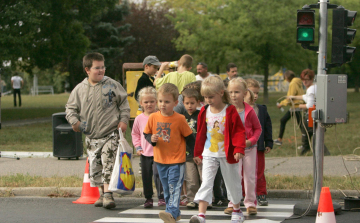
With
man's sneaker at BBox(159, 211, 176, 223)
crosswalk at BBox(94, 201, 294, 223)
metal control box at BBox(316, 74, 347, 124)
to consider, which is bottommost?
crosswalk at BBox(94, 201, 294, 223)

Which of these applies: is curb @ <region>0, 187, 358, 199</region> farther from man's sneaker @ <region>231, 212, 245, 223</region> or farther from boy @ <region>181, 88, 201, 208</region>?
man's sneaker @ <region>231, 212, 245, 223</region>

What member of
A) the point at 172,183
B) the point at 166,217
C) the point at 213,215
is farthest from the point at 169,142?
the point at 213,215

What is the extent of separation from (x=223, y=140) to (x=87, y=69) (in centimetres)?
232

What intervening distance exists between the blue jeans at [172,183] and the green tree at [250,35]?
99.6 feet

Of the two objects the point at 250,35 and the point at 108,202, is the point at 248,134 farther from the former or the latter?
the point at 250,35

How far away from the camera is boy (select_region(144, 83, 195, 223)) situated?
6.18 m

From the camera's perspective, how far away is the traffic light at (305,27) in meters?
7.09

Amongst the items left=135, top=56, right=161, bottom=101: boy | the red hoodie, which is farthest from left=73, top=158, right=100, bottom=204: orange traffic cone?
the red hoodie

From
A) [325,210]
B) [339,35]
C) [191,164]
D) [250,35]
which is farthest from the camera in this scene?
[250,35]

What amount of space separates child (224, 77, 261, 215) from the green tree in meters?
29.5

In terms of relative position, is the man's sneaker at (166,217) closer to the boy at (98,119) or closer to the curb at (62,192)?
the boy at (98,119)

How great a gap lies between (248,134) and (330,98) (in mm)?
1081

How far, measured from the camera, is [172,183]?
6152 mm

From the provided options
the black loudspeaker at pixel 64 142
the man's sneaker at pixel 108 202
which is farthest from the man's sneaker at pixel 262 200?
the black loudspeaker at pixel 64 142
